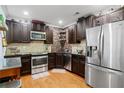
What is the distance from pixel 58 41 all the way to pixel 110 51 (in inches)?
152

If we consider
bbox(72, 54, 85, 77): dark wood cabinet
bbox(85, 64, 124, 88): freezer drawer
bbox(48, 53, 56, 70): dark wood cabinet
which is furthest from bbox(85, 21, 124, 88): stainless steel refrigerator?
bbox(48, 53, 56, 70): dark wood cabinet

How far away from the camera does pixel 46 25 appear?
16.9 feet

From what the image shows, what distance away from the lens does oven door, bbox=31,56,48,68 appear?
4.33 meters

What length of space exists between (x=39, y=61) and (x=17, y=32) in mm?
1600

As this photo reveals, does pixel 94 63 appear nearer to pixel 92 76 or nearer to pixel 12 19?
pixel 92 76

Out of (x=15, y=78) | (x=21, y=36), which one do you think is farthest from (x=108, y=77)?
(x=21, y=36)

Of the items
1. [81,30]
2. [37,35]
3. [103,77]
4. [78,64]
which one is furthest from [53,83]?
[37,35]

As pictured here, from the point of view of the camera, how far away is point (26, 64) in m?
4.15

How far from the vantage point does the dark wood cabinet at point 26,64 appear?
4053 mm

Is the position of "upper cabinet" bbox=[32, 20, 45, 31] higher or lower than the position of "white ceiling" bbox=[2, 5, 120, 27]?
lower

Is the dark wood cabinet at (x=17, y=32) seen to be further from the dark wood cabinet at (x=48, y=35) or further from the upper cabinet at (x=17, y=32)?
the dark wood cabinet at (x=48, y=35)

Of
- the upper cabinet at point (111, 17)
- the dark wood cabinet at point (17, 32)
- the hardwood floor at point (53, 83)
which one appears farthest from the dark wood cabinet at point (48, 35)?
the upper cabinet at point (111, 17)

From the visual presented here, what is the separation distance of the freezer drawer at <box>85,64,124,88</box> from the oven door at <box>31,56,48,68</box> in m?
2.29

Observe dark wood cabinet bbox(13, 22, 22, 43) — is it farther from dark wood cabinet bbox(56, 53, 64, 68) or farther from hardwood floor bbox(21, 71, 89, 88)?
dark wood cabinet bbox(56, 53, 64, 68)
